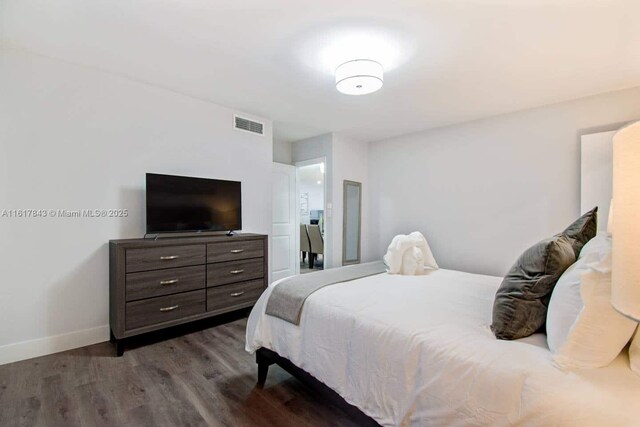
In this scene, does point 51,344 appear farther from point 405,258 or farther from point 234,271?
point 405,258

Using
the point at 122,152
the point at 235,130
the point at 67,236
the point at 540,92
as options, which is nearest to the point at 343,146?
the point at 235,130

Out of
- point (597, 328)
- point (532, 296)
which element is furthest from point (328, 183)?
point (597, 328)

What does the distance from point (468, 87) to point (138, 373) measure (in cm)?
377

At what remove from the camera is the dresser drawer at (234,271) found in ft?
9.62

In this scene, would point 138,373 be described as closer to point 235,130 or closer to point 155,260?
point 155,260

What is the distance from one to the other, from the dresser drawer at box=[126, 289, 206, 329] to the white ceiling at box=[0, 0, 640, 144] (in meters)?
2.04

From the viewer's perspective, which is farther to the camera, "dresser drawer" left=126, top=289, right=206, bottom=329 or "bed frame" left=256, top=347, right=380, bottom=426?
"dresser drawer" left=126, top=289, right=206, bottom=329

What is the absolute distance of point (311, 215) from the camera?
9391 millimetres

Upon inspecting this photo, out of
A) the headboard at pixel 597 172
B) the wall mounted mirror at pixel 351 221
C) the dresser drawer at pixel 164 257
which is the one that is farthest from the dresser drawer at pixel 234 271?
the headboard at pixel 597 172

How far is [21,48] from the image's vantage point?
7.47 feet

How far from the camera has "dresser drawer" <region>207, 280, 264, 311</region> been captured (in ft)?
9.60

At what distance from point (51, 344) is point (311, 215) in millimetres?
7306

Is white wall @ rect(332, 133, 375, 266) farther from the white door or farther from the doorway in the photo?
the white door

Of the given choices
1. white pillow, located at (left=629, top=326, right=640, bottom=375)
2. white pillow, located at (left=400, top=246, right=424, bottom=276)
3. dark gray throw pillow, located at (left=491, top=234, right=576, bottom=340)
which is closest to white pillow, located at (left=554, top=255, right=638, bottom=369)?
white pillow, located at (left=629, top=326, right=640, bottom=375)
